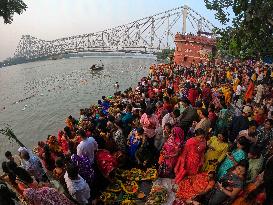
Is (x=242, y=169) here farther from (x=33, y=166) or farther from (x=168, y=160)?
(x=33, y=166)

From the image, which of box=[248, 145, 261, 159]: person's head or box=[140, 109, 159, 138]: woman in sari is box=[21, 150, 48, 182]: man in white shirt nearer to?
box=[140, 109, 159, 138]: woman in sari

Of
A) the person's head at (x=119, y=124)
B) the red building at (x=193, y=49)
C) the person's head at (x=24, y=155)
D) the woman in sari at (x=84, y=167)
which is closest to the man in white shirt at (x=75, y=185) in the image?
the woman in sari at (x=84, y=167)

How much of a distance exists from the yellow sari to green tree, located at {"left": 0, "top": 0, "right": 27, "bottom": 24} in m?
5.57

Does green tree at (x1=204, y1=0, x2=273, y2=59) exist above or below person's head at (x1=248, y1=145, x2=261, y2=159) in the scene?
above

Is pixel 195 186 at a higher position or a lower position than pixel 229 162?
lower

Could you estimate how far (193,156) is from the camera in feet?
23.5

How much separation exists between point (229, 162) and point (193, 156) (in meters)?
0.83

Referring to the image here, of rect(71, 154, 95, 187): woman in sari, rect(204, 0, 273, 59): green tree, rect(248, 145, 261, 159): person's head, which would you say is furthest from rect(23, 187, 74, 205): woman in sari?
rect(204, 0, 273, 59): green tree

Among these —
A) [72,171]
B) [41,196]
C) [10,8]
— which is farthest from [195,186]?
[10,8]

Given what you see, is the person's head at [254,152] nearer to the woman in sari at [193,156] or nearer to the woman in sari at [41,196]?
the woman in sari at [193,156]

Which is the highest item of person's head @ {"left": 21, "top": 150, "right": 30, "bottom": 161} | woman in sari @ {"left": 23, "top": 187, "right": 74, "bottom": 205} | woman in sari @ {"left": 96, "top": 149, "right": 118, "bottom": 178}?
woman in sari @ {"left": 23, "top": 187, "right": 74, "bottom": 205}

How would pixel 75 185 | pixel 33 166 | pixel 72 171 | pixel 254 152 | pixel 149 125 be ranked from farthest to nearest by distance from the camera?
1. pixel 149 125
2. pixel 33 166
3. pixel 254 152
4. pixel 75 185
5. pixel 72 171

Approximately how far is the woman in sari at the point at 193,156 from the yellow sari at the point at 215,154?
137 millimetres

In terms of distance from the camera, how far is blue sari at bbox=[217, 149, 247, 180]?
6.44 metres
